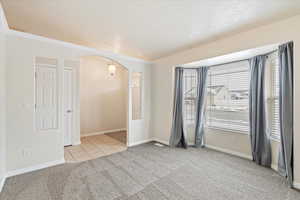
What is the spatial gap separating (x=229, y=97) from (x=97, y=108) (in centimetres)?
431

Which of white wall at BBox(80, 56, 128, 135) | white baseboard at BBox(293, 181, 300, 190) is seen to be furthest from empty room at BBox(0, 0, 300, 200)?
white wall at BBox(80, 56, 128, 135)

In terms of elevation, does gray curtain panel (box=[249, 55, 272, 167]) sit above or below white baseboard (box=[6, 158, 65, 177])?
above

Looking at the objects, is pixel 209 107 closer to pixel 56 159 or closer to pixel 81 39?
pixel 81 39

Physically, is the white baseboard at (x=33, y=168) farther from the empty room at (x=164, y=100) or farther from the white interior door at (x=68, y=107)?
the white interior door at (x=68, y=107)

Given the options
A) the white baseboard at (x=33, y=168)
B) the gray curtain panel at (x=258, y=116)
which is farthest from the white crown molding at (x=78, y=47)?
the gray curtain panel at (x=258, y=116)

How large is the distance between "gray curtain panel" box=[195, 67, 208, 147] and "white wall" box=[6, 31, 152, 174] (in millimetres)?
3242

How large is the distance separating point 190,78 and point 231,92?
42.8 inches

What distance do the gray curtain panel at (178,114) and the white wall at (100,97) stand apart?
178cm

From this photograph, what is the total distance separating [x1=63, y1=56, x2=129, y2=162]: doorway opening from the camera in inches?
150

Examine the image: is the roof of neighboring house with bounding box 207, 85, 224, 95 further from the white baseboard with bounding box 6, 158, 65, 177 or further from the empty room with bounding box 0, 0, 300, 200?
the white baseboard with bounding box 6, 158, 65, 177

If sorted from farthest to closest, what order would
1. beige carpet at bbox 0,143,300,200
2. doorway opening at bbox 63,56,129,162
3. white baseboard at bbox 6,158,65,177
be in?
doorway opening at bbox 63,56,129,162 → white baseboard at bbox 6,158,65,177 → beige carpet at bbox 0,143,300,200

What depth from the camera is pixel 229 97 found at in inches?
137

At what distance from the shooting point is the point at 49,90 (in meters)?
2.77

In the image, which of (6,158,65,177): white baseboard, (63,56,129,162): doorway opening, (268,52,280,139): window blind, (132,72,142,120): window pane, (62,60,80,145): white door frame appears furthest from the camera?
(132,72,142,120): window pane
